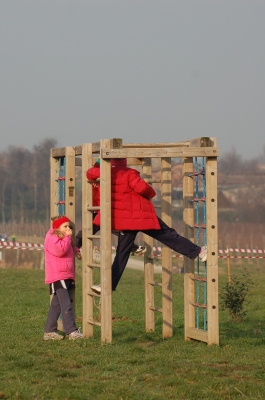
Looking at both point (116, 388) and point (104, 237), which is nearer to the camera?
point (116, 388)

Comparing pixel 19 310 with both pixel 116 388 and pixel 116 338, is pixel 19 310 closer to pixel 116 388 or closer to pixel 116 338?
pixel 116 338

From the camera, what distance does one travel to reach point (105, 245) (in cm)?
937

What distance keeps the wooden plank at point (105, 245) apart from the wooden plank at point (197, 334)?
100 centimetres

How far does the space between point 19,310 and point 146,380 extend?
680cm

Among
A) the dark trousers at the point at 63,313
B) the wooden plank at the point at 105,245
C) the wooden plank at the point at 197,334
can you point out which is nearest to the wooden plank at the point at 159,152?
the wooden plank at the point at 105,245

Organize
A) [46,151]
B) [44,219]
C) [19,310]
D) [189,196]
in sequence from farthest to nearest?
[46,151]
[44,219]
[19,310]
[189,196]

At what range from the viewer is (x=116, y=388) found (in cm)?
688

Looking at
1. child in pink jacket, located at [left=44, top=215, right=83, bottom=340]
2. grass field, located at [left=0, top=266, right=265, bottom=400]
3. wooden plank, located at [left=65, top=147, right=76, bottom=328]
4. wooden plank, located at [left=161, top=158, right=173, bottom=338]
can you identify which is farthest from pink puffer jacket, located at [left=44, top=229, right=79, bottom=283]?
wooden plank, located at [left=161, top=158, right=173, bottom=338]

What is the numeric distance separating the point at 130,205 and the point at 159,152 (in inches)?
26.2

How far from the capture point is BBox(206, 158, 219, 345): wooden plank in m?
9.35

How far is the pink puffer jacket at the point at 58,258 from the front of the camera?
9.96 meters

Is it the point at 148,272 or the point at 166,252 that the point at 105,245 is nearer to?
the point at 166,252

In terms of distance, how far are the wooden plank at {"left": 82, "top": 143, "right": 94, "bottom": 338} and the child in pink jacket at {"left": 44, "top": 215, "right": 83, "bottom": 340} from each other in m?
0.15

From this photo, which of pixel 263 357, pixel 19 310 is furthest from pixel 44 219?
pixel 263 357
